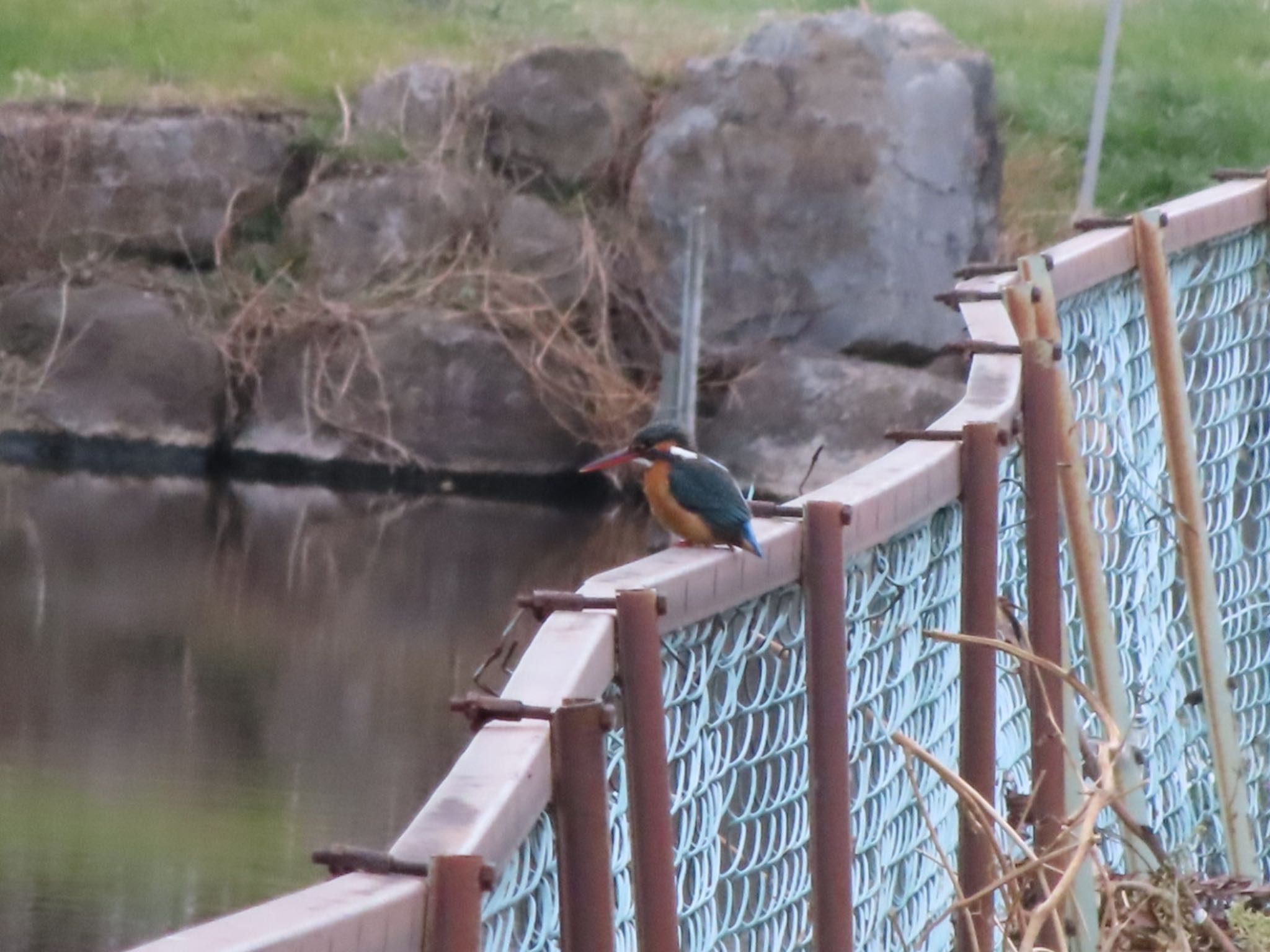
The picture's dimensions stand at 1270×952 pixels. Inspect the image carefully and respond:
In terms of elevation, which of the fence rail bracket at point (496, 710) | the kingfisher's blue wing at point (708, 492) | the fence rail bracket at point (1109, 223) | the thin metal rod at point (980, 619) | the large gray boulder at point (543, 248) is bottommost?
the fence rail bracket at point (496, 710)

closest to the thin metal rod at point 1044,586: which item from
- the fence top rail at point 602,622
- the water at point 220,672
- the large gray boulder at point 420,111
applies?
the fence top rail at point 602,622

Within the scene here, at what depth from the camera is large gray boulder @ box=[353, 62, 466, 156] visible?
29.8 ft

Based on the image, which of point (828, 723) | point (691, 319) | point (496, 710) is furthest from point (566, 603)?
point (691, 319)

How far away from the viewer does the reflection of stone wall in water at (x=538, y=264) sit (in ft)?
28.2

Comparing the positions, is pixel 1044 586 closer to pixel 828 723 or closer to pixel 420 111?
pixel 828 723

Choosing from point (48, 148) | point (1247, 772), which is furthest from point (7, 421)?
point (1247, 772)

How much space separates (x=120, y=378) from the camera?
28.4ft

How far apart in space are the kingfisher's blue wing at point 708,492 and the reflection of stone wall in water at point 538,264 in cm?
635

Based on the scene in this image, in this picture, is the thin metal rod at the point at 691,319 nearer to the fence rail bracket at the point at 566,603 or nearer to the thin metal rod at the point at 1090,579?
the thin metal rod at the point at 1090,579

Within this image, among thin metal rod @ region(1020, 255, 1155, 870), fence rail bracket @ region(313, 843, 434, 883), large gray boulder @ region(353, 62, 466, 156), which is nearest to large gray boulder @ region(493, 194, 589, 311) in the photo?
large gray boulder @ region(353, 62, 466, 156)

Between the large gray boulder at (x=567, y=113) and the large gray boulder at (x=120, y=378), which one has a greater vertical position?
the large gray boulder at (x=567, y=113)

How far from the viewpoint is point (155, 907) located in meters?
4.70

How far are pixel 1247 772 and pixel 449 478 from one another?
651cm

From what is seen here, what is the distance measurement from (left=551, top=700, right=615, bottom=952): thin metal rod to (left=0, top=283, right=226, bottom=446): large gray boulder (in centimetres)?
786
